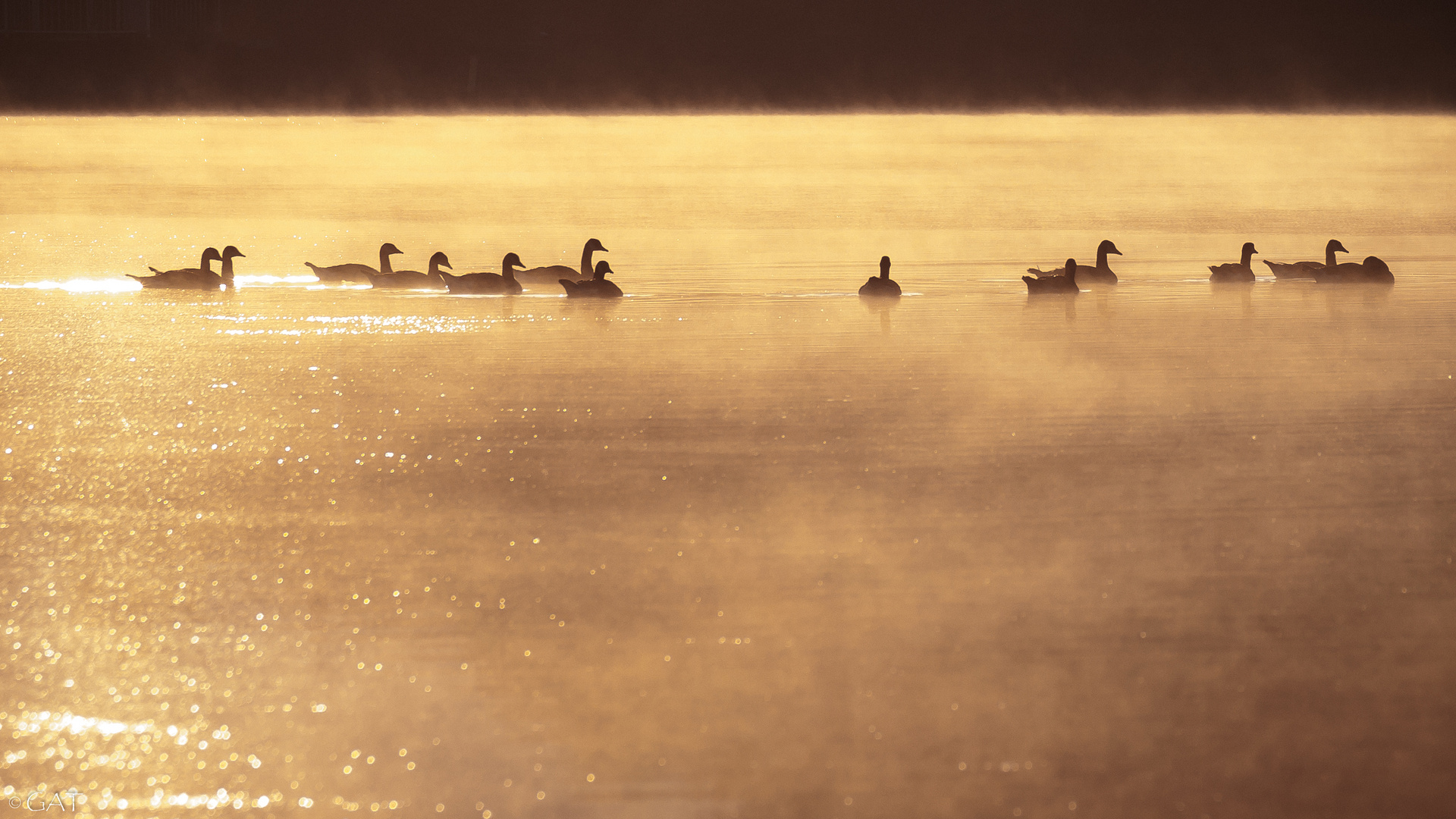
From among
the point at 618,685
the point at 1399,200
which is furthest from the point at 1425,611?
the point at 1399,200

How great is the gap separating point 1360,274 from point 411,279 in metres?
9.14

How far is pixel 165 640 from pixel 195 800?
1.27 meters

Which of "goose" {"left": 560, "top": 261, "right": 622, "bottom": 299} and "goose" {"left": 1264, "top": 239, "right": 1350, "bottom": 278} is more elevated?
"goose" {"left": 1264, "top": 239, "right": 1350, "bottom": 278}

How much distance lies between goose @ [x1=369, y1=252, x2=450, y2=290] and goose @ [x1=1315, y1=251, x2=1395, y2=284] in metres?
8.59

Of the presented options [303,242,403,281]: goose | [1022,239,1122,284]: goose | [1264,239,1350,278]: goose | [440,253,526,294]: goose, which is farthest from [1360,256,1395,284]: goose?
[303,242,403,281]: goose

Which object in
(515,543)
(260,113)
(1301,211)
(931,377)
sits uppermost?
(260,113)

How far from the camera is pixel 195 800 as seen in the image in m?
3.96

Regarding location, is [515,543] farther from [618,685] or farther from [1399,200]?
[1399,200]

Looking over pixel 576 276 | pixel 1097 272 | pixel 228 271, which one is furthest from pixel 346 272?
pixel 1097 272

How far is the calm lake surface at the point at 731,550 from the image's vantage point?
4.20m

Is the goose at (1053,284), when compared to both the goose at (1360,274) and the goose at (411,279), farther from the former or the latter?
the goose at (411,279)

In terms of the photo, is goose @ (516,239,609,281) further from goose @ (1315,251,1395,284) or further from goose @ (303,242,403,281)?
goose @ (1315,251,1395,284)

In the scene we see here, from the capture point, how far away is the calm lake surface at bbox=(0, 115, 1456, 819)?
13.8ft

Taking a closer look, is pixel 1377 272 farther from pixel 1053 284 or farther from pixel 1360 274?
pixel 1053 284
